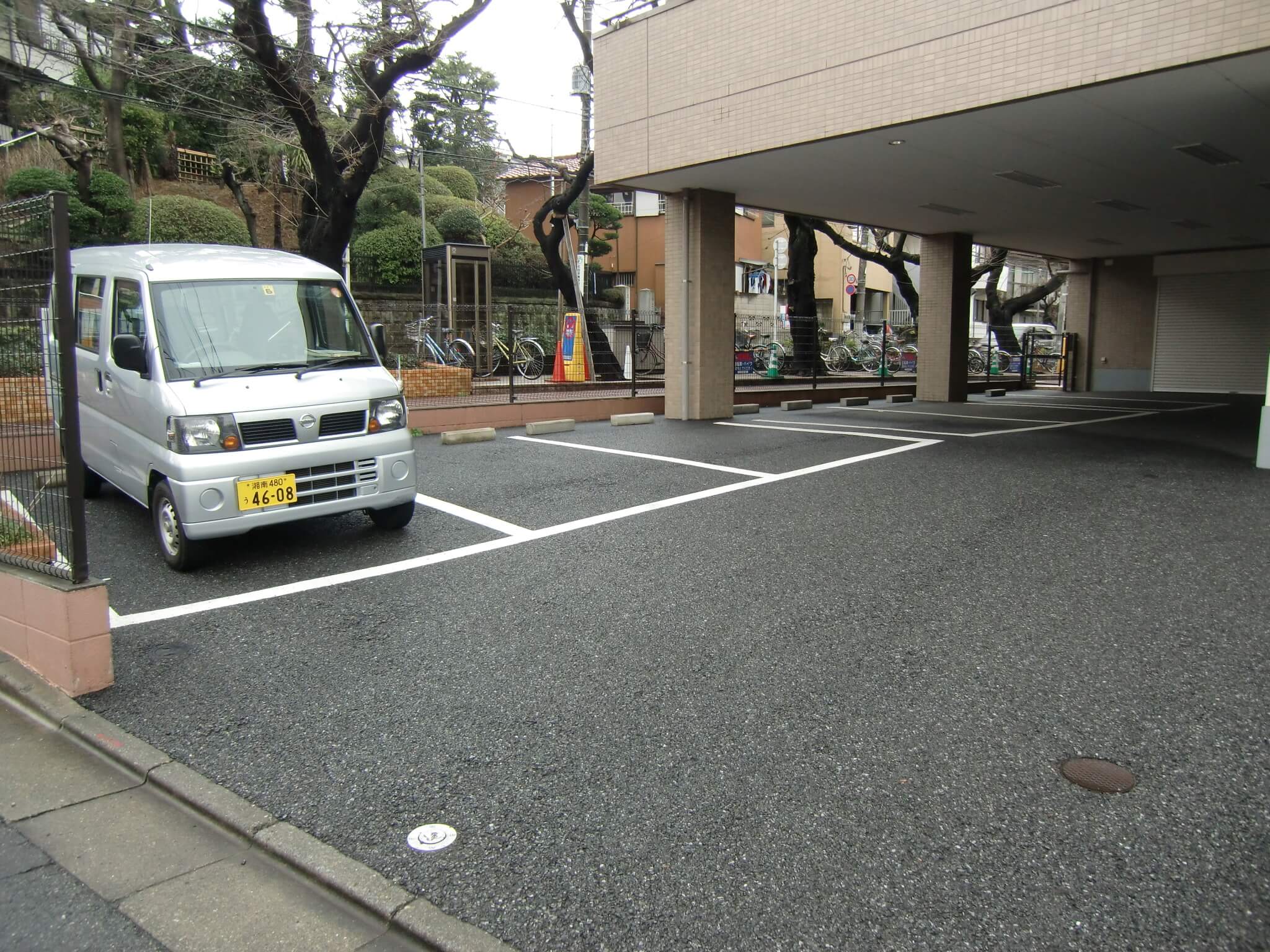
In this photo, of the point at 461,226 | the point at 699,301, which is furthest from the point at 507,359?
the point at 461,226

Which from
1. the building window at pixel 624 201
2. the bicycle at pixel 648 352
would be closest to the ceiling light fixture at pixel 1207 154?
the bicycle at pixel 648 352

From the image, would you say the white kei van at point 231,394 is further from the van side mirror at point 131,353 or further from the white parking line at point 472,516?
the white parking line at point 472,516

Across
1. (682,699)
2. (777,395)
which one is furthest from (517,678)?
(777,395)

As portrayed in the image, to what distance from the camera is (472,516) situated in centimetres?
665

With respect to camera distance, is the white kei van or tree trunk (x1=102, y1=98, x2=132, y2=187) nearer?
the white kei van

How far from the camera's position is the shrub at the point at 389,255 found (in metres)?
22.2

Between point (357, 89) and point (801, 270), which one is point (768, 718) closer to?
point (357, 89)

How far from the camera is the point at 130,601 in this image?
15.5 feet

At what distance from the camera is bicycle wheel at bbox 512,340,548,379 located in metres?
16.5

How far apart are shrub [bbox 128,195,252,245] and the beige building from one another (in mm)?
10444

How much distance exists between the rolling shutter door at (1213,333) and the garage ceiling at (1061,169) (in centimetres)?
204

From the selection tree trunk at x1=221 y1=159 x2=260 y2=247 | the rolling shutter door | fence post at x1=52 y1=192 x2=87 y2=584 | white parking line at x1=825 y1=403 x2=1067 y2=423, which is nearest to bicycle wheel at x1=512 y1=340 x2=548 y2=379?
tree trunk at x1=221 y1=159 x2=260 y2=247

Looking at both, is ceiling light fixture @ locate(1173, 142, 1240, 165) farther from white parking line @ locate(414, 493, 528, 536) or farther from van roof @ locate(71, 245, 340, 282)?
van roof @ locate(71, 245, 340, 282)

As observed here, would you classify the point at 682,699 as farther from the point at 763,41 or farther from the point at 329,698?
the point at 763,41
